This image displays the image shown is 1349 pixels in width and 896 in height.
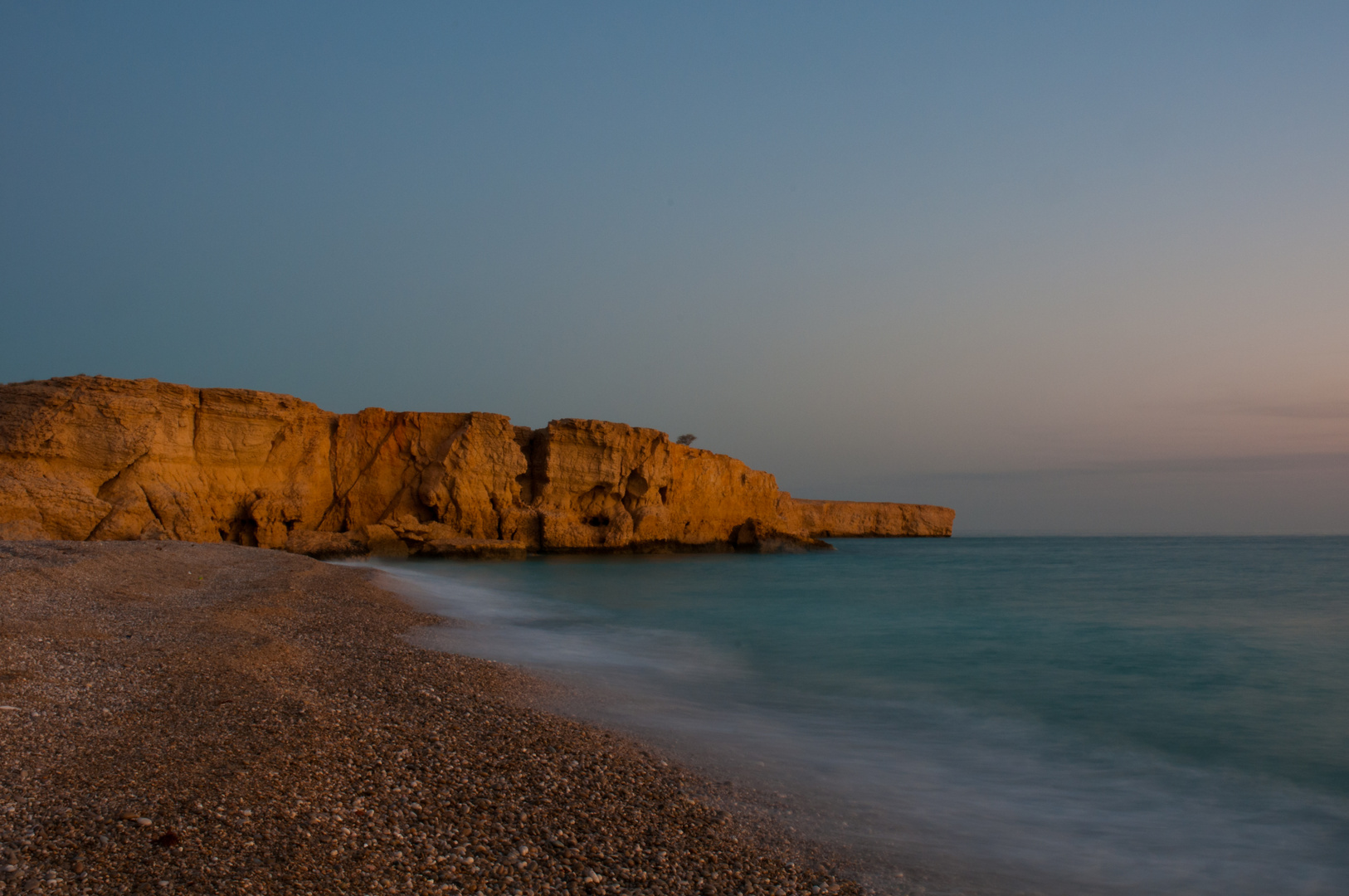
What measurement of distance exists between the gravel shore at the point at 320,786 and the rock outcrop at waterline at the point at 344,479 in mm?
15342

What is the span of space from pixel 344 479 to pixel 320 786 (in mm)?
25812

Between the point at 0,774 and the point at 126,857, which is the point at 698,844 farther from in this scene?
the point at 0,774

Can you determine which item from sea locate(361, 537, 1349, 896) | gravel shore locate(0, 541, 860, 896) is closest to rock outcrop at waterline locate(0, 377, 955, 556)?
sea locate(361, 537, 1349, 896)

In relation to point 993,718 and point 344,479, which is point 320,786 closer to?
point 993,718

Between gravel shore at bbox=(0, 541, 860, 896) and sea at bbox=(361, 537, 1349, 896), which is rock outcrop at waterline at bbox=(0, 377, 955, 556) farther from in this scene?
gravel shore at bbox=(0, 541, 860, 896)

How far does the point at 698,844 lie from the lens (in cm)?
345

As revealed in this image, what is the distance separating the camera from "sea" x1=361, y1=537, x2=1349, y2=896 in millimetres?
4273

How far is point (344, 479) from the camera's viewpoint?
27266 mm

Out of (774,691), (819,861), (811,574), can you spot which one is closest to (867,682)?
(774,691)

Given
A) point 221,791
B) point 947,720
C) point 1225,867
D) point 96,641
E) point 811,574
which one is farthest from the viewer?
point 811,574

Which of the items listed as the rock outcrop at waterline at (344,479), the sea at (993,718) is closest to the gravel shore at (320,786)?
the sea at (993,718)

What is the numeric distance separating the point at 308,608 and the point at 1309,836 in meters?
10.2

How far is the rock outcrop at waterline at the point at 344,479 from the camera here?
1911 cm

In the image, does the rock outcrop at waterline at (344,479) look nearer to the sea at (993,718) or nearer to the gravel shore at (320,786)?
the sea at (993,718)
